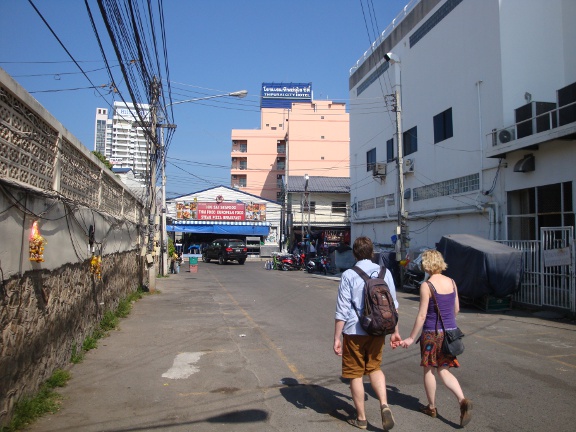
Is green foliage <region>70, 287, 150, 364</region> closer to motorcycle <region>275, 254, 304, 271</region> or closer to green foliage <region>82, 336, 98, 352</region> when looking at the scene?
green foliage <region>82, 336, 98, 352</region>

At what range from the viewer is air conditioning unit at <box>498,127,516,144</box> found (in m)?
17.3

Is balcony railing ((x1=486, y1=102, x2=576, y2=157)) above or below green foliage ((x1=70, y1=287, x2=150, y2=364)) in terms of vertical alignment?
above

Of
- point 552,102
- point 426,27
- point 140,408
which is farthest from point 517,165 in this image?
point 140,408

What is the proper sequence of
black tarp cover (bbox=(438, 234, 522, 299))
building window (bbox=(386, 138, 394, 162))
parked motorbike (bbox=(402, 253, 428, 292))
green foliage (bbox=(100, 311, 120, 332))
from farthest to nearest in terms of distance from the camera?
1. building window (bbox=(386, 138, 394, 162))
2. parked motorbike (bbox=(402, 253, 428, 292))
3. black tarp cover (bbox=(438, 234, 522, 299))
4. green foliage (bbox=(100, 311, 120, 332))

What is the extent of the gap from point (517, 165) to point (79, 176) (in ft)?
46.7

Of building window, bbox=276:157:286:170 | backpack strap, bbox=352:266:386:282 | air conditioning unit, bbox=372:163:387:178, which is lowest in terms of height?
backpack strap, bbox=352:266:386:282

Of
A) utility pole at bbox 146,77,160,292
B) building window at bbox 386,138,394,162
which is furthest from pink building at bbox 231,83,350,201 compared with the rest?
utility pole at bbox 146,77,160,292

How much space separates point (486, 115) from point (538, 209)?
4591mm

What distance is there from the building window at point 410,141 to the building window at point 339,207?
22.2m

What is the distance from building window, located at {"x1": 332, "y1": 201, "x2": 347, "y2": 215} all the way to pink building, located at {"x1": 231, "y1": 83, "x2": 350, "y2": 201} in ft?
20.4

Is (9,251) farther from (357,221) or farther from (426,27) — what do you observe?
(357,221)

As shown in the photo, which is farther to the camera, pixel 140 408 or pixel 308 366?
pixel 308 366

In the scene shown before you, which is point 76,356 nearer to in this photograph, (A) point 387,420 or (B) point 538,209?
(A) point 387,420

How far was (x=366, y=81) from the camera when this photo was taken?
33.0m
